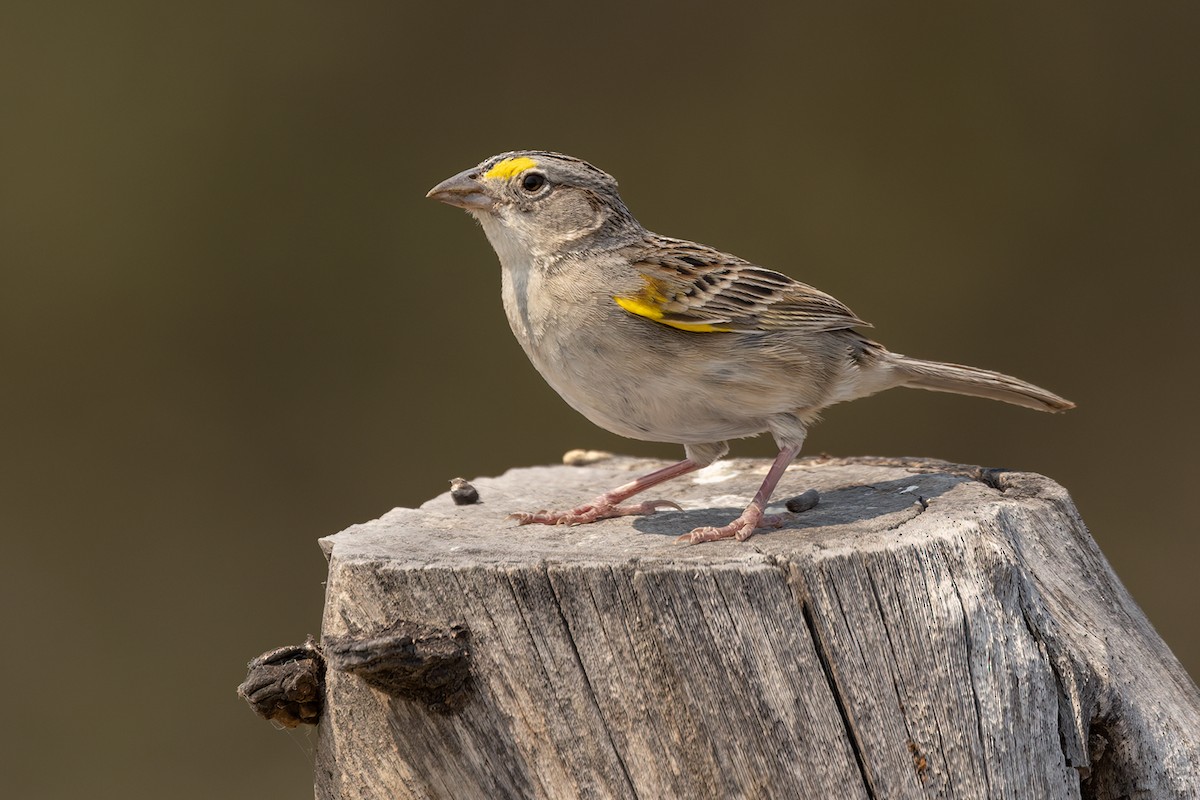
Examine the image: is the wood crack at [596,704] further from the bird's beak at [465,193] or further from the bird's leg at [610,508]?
the bird's beak at [465,193]

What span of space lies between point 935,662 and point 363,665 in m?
1.26

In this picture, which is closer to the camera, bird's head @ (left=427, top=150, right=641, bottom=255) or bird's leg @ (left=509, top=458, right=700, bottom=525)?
bird's leg @ (left=509, top=458, right=700, bottom=525)

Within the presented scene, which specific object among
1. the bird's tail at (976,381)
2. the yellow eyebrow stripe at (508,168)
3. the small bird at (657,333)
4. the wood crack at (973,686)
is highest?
the yellow eyebrow stripe at (508,168)

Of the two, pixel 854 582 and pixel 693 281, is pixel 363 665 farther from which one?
pixel 693 281

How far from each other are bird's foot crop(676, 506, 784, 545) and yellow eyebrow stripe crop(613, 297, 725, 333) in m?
0.59

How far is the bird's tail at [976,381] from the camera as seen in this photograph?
4.06m

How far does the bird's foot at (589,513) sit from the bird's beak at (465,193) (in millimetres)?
974

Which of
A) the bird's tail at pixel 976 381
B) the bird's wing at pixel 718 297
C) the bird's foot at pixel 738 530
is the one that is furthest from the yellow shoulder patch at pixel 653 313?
the bird's tail at pixel 976 381

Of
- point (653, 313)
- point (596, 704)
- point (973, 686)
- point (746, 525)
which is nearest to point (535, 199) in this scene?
point (653, 313)

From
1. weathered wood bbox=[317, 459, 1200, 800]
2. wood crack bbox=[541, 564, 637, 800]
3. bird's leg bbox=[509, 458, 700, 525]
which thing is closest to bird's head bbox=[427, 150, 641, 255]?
bird's leg bbox=[509, 458, 700, 525]

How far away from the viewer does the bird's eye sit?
3932 millimetres

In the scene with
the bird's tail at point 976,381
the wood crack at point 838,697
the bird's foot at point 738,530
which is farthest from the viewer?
the bird's tail at point 976,381

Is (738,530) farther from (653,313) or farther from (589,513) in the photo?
(653,313)

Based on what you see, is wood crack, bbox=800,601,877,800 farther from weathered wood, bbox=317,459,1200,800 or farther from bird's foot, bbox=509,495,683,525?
bird's foot, bbox=509,495,683,525
